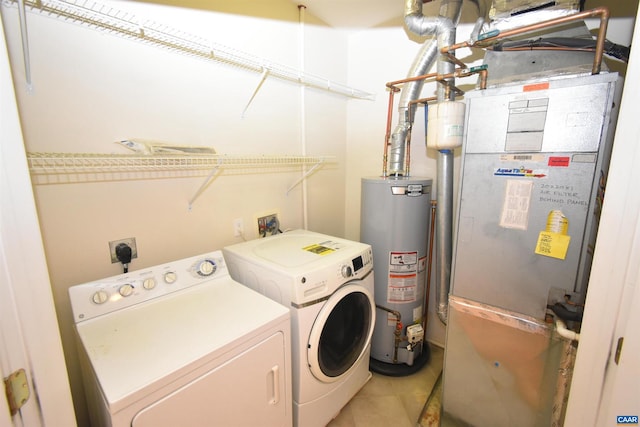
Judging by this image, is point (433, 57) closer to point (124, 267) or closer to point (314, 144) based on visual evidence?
point (314, 144)

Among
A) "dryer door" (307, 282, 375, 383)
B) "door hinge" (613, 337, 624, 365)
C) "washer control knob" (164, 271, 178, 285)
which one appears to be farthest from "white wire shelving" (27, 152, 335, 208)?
"door hinge" (613, 337, 624, 365)

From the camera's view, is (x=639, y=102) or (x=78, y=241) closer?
(x=639, y=102)

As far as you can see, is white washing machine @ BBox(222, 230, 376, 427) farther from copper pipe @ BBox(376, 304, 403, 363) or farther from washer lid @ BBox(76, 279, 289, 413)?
copper pipe @ BBox(376, 304, 403, 363)

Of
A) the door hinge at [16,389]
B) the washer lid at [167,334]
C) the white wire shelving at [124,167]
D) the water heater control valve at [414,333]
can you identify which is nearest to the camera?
the door hinge at [16,389]

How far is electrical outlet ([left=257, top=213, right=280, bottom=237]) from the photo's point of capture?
2039 mm

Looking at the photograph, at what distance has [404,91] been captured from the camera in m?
2.09

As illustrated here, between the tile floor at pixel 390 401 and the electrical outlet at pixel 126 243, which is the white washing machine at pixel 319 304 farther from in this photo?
the electrical outlet at pixel 126 243

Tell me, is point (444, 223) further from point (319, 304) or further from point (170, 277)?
point (170, 277)

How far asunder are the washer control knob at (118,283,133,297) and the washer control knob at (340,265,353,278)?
102 cm

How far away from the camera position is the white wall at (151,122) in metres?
1.16

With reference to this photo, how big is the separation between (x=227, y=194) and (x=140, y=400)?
3.91 feet

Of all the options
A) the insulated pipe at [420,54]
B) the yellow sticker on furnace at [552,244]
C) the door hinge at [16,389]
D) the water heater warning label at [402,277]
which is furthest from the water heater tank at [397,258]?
the door hinge at [16,389]

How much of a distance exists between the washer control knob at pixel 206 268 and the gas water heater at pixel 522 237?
4.36ft

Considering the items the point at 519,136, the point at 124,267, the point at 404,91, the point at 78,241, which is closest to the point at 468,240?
the point at 519,136
